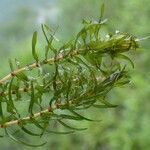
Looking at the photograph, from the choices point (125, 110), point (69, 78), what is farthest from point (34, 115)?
point (125, 110)

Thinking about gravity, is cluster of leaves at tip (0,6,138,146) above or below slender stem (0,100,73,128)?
above

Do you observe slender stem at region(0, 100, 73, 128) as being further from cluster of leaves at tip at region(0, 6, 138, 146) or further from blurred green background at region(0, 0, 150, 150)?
blurred green background at region(0, 0, 150, 150)

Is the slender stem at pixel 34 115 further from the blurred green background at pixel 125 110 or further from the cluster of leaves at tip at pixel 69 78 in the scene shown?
the blurred green background at pixel 125 110

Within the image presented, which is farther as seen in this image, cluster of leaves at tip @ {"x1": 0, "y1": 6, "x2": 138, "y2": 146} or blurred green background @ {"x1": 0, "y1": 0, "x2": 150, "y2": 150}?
blurred green background @ {"x1": 0, "y1": 0, "x2": 150, "y2": 150}

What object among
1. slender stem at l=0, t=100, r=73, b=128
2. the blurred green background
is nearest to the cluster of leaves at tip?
slender stem at l=0, t=100, r=73, b=128

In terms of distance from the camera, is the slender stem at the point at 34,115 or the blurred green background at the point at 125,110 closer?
the slender stem at the point at 34,115

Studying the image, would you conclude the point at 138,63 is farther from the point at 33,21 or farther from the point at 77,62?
the point at 33,21

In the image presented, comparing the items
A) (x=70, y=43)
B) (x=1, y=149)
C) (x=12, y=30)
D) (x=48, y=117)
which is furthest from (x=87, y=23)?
(x=12, y=30)

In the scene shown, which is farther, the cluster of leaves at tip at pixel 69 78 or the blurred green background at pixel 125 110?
the blurred green background at pixel 125 110

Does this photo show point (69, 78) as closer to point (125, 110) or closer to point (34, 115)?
point (34, 115)

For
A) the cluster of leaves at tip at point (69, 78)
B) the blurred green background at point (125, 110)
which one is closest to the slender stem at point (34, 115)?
the cluster of leaves at tip at point (69, 78)

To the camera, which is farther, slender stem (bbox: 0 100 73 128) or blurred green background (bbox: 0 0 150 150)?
blurred green background (bbox: 0 0 150 150)

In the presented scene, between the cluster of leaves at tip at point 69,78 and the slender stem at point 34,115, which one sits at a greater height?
the cluster of leaves at tip at point 69,78
